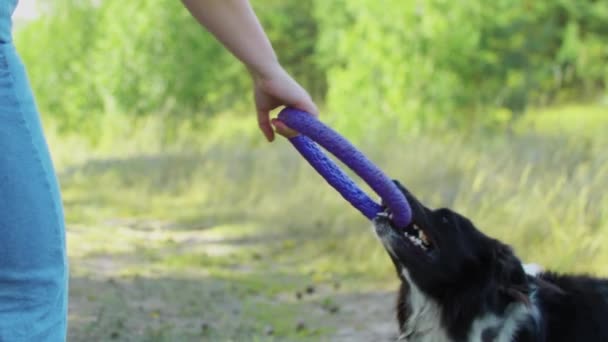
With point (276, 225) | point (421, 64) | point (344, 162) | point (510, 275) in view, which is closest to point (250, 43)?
point (344, 162)

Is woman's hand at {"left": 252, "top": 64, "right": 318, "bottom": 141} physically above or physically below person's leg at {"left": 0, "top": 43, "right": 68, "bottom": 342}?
above

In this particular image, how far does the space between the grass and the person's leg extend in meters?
3.64

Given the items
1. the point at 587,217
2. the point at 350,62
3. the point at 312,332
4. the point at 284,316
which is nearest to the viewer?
the point at 312,332

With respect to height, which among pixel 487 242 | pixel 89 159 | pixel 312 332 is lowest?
pixel 312 332

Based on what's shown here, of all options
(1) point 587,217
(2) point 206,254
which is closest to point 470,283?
(1) point 587,217

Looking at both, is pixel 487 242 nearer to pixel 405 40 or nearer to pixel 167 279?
pixel 167 279

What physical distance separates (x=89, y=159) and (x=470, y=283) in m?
11.1

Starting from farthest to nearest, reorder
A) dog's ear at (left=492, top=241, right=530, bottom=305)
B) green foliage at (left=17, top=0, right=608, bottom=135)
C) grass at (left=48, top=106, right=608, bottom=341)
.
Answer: green foliage at (left=17, top=0, right=608, bottom=135) < grass at (left=48, top=106, right=608, bottom=341) < dog's ear at (left=492, top=241, right=530, bottom=305)

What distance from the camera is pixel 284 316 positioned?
6.37m

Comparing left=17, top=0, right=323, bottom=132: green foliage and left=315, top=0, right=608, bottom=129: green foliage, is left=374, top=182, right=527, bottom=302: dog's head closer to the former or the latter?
left=315, top=0, right=608, bottom=129: green foliage

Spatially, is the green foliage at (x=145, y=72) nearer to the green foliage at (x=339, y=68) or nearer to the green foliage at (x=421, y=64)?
the green foliage at (x=339, y=68)

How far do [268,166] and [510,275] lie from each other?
25.6 ft

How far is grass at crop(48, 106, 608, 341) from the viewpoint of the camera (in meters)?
6.36

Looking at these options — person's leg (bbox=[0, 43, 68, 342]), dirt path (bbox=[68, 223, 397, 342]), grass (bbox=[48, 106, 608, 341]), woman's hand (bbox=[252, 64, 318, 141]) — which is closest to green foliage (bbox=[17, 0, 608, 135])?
grass (bbox=[48, 106, 608, 341])
